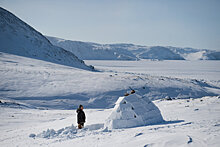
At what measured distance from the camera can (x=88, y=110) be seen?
1812 centimetres

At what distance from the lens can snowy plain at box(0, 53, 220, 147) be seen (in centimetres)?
762

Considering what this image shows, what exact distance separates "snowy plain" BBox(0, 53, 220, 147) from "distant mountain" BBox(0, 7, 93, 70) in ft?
15.5

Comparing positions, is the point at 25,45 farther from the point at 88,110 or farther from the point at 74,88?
the point at 88,110

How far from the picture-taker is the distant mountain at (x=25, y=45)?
43.9m

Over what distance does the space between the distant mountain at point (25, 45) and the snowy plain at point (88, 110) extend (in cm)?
472

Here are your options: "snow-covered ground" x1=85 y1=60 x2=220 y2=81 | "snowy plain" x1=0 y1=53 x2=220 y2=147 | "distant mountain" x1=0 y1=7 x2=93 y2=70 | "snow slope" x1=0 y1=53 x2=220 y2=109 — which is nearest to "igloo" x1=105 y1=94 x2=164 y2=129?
"snowy plain" x1=0 y1=53 x2=220 y2=147

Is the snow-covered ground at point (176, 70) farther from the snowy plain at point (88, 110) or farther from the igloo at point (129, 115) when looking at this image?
the igloo at point (129, 115)

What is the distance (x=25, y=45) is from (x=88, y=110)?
111 feet

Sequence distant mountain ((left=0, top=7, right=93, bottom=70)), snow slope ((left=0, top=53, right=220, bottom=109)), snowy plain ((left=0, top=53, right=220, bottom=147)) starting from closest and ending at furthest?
snowy plain ((left=0, top=53, right=220, bottom=147)), snow slope ((left=0, top=53, right=220, bottom=109)), distant mountain ((left=0, top=7, right=93, bottom=70))

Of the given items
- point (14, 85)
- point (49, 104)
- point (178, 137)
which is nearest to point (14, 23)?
point (14, 85)

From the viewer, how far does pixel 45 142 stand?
844 cm

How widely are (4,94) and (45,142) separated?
1610 cm

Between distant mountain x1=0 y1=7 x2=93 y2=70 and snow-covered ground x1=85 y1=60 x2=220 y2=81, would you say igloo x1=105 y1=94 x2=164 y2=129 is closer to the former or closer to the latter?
distant mountain x1=0 y1=7 x2=93 y2=70

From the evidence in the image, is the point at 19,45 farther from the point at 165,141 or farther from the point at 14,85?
the point at 165,141
